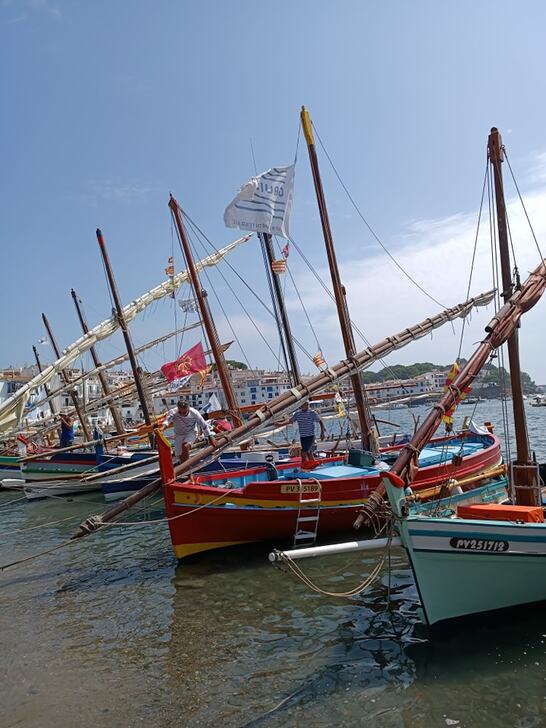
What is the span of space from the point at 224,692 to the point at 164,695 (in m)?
0.78

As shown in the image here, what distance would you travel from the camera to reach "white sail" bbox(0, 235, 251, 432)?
2402cm

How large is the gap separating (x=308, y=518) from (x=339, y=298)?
798cm

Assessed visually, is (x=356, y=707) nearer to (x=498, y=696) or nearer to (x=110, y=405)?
(x=498, y=696)

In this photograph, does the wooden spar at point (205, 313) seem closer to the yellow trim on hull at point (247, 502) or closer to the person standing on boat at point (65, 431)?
the yellow trim on hull at point (247, 502)

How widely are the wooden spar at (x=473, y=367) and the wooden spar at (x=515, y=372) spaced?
17.9 inches

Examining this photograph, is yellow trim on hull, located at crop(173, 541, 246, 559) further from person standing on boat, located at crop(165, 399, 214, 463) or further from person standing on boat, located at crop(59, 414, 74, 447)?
person standing on boat, located at crop(59, 414, 74, 447)

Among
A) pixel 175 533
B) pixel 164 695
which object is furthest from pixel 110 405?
pixel 164 695

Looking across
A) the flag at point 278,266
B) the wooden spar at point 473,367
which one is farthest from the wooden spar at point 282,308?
the wooden spar at point 473,367

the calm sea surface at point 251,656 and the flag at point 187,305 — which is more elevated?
the flag at point 187,305

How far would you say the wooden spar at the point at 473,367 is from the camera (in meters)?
9.91

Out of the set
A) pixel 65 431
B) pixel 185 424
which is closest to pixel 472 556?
pixel 185 424

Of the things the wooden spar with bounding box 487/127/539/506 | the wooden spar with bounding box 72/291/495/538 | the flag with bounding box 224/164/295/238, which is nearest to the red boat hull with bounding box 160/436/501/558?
the wooden spar with bounding box 72/291/495/538

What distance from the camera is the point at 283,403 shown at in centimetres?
1497

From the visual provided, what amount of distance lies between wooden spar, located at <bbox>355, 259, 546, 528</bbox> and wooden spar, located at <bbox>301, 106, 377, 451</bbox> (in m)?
6.66
